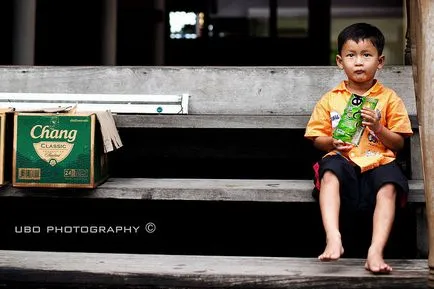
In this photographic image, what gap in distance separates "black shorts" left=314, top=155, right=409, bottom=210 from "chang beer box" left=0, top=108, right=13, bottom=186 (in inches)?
43.4

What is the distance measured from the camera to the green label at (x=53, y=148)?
216 centimetres

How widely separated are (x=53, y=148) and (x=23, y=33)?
2.68 m

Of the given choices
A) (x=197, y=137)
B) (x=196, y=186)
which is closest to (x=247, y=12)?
(x=197, y=137)

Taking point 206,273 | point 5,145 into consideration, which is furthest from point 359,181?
point 5,145

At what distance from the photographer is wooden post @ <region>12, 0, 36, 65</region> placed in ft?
14.9

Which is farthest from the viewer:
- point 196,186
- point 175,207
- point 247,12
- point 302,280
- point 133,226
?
point 247,12

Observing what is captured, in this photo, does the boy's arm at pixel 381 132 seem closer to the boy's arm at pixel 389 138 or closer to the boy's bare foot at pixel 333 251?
the boy's arm at pixel 389 138

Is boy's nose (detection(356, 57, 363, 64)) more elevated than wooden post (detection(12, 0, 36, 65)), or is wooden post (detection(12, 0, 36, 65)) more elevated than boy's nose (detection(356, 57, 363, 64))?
wooden post (detection(12, 0, 36, 65))

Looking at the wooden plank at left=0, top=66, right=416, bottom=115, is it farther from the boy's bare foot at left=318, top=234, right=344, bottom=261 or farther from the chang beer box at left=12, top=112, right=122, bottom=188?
the boy's bare foot at left=318, top=234, right=344, bottom=261

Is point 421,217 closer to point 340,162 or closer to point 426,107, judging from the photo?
point 340,162

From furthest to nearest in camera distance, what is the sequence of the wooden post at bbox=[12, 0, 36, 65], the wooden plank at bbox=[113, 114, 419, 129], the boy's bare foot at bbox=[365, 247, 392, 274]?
the wooden post at bbox=[12, 0, 36, 65] → the wooden plank at bbox=[113, 114, 419, 129] → the boy's bare foot at bbox=[365, 247, 392, 274]

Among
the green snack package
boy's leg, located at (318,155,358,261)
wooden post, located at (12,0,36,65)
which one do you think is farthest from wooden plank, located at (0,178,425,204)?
wooden post, located at (12,0,36,65)

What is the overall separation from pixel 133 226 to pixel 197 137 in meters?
0.54

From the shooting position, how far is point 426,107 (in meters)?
1.78
